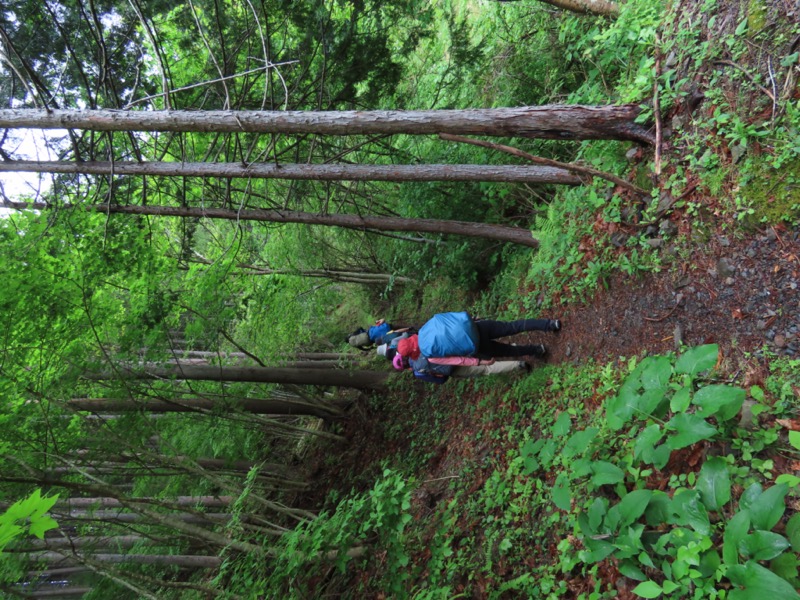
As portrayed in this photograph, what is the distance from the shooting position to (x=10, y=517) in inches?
73.9

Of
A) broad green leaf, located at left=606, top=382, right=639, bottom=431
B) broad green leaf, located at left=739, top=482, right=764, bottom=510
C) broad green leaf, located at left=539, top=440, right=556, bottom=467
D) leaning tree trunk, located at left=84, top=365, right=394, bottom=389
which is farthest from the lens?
leaning tree trunk, located at left=84, top=365, right=394, bottom=389

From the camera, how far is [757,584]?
2.39 metres

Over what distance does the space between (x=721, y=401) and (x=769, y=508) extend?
667mm

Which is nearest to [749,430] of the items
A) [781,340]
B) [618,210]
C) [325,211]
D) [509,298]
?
[781,340]

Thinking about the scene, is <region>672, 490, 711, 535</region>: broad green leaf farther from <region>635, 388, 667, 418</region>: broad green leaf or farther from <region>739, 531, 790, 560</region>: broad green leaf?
<region>635, 388, 667, 418</region>: broad green leaf

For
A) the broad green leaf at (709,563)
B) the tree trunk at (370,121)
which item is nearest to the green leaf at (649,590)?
the broad green leaf at (709,563)

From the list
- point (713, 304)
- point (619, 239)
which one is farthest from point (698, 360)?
point (619, 239)

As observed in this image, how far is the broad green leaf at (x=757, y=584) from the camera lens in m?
2.29

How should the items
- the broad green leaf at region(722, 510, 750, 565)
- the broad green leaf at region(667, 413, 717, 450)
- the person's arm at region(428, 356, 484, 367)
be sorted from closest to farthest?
the broad green leaf at region(722, 510, 750, 565) → the broad green leaf at region(667, 413, 717, 450) → the person's arm at region(428, 356, 484, 367)

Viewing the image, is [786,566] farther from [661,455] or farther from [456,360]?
[456,360]

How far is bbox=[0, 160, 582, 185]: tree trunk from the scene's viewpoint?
18.6 feet

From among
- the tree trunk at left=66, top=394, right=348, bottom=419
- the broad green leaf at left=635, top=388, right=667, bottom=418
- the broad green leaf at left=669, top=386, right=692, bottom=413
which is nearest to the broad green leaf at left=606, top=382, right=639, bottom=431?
the broad green leaf at left=635, top=388, right=667, bottom=418

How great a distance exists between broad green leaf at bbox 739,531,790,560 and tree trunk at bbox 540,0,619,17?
5.94 metres

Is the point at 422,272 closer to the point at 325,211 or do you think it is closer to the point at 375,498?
the point at 325,211
